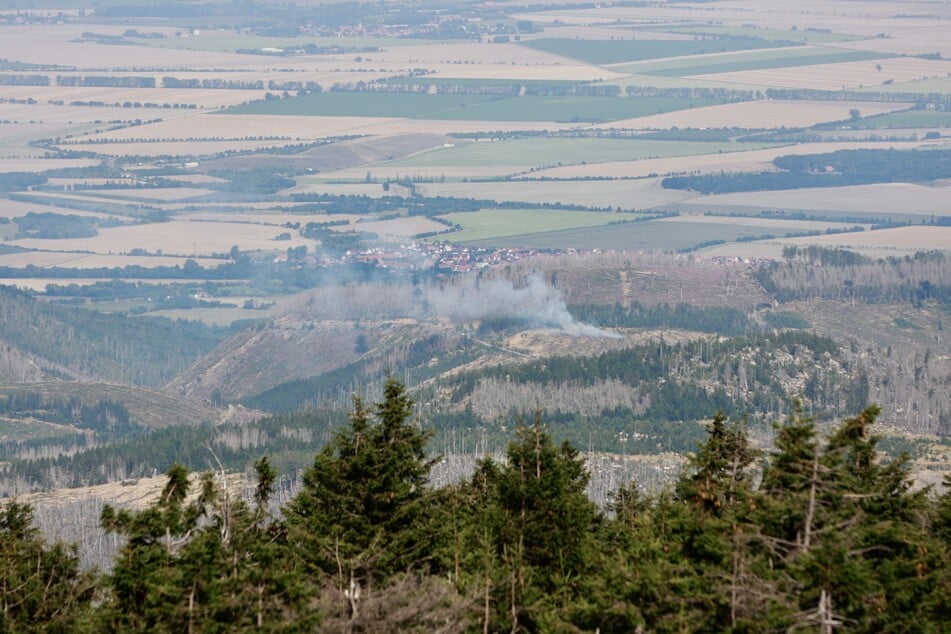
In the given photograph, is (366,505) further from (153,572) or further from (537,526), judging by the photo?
(153,572)

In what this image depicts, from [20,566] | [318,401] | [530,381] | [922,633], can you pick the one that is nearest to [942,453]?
[530,381]

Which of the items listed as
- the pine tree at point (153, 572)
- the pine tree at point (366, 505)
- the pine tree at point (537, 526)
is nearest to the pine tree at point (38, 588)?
the pine tree at point (153, 572)

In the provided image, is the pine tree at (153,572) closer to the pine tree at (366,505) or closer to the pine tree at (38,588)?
the pine tree at (38,588)

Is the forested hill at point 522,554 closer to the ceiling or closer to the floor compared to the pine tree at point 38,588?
closer to the ceiling

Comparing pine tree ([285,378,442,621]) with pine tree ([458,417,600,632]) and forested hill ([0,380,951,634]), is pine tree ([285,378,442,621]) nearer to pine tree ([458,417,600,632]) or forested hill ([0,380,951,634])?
forested hill ([0,380,951,634])

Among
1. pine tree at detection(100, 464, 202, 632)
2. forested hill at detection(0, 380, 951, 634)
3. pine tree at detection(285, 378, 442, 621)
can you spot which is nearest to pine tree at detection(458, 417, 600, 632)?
forested hill at detection(0, 380, 951, 634)

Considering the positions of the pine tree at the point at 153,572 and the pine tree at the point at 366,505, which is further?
the pine tree at the point at 366,505

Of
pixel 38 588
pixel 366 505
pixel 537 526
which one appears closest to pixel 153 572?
pixel 366 505

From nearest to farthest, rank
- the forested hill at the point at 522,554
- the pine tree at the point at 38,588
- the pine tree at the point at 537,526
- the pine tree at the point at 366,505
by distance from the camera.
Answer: the forested hill at the point at 522,554 → the pine tree at the point at 537,526 → the pine tree at the point at 366,505 → the pine tree at the point at 38,588
